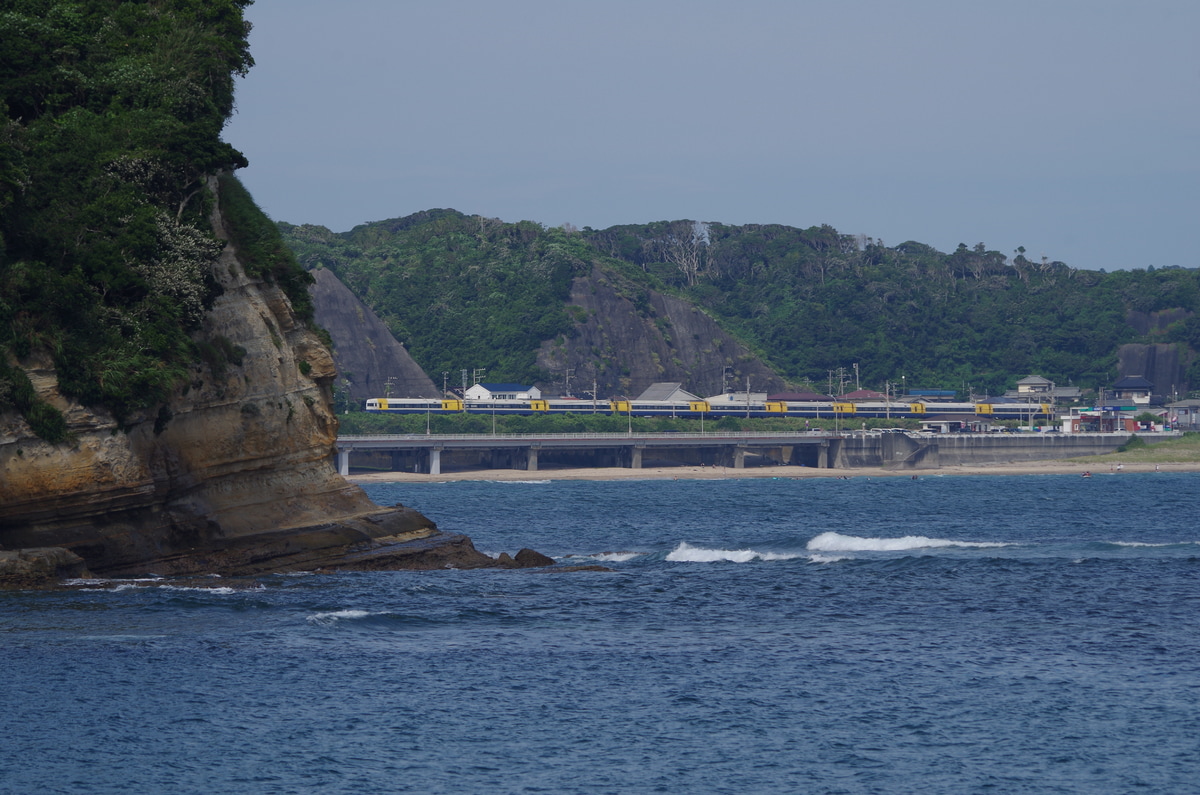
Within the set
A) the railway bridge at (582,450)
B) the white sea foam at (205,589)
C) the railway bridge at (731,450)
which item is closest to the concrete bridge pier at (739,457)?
the railway bridge at (582,450)

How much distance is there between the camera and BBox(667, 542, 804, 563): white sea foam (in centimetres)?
5484

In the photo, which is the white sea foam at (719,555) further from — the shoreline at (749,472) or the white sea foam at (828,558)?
the shoreline at (749,472)

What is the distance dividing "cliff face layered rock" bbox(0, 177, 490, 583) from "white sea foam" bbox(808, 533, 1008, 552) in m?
18.1

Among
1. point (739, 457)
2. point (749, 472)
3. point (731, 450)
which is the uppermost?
point (731, 450)

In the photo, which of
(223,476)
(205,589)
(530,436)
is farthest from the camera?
(530,436)

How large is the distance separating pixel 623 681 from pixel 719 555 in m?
26.9

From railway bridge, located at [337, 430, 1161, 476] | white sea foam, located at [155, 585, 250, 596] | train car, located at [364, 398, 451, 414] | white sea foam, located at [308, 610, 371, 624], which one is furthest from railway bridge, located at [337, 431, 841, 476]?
white sea foam, located at [308, 610, 371, 624]

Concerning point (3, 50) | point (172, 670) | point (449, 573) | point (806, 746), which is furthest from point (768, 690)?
point (3, 50)

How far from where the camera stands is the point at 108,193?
4322 cm

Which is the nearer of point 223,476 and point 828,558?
point 223,476

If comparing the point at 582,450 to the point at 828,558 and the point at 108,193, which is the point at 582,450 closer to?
the point at 828,558

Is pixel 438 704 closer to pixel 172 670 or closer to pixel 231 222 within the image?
pixel 172 670

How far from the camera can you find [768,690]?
28.7m

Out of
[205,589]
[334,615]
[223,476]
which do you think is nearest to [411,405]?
[223,476]
